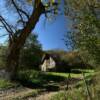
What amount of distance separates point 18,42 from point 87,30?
14.8 meters

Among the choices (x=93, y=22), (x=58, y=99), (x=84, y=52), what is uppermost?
(x=93, y=22)

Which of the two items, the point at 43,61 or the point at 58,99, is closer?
the point at 58,99

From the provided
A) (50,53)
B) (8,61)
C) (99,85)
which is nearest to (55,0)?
(8,61)

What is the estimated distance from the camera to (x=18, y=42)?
2634 cm

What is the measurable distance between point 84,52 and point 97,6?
183cm

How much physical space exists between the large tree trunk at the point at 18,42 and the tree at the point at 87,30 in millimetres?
Result: 13701

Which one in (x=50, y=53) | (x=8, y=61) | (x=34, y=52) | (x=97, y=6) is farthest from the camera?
(x=50, y=53)

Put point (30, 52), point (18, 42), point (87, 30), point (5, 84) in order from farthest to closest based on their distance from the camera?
point (30, 52)
point (18, 42)
point (5, 84)
point (87, 30)

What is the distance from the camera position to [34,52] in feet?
202

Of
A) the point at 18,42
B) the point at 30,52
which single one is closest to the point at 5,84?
the point at 18,42

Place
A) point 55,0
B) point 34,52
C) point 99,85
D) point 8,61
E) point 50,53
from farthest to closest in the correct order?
point 50,53 → point 34,52 → point 8,61 → point 55,0 → point 99,85

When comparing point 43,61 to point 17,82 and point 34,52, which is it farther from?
point 17,82

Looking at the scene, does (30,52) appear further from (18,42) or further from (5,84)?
(5,84)

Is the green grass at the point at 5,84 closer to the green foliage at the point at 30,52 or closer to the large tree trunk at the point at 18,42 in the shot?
the large tree trunk at the point at 18,42
